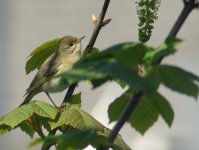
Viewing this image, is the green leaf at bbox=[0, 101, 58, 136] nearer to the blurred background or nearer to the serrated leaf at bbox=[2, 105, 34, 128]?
the serrated leaf at bbox=[2, 105, 34, 128]

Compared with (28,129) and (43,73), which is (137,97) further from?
(43,73)

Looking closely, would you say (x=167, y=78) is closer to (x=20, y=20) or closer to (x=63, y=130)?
(x=63, y=130)

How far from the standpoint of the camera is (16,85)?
16.2ft

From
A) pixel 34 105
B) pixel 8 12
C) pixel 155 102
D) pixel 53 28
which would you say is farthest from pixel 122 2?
pixel 155 102

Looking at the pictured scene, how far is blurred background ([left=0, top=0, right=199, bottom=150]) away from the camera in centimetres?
468

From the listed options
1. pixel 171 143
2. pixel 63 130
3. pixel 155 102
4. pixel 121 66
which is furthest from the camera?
pixel 171 143

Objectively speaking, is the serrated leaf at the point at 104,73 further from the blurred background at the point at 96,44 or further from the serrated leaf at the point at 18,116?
the blurred background at the point at 96,44

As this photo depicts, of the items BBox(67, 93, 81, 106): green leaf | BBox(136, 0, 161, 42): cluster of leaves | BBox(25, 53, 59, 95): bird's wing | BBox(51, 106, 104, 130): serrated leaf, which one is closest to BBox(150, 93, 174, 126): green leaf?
BBox(136, 0, 161, 42): cluster of leaves

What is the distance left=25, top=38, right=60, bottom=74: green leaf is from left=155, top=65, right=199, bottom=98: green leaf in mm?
820

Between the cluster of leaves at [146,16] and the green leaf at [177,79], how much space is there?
0.29 metres

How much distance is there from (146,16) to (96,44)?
3.56 m

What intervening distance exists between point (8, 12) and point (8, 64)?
42 cm

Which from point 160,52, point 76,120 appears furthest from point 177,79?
point 76,120

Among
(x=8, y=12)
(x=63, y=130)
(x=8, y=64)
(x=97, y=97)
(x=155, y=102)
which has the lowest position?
(x=97, y=97)
